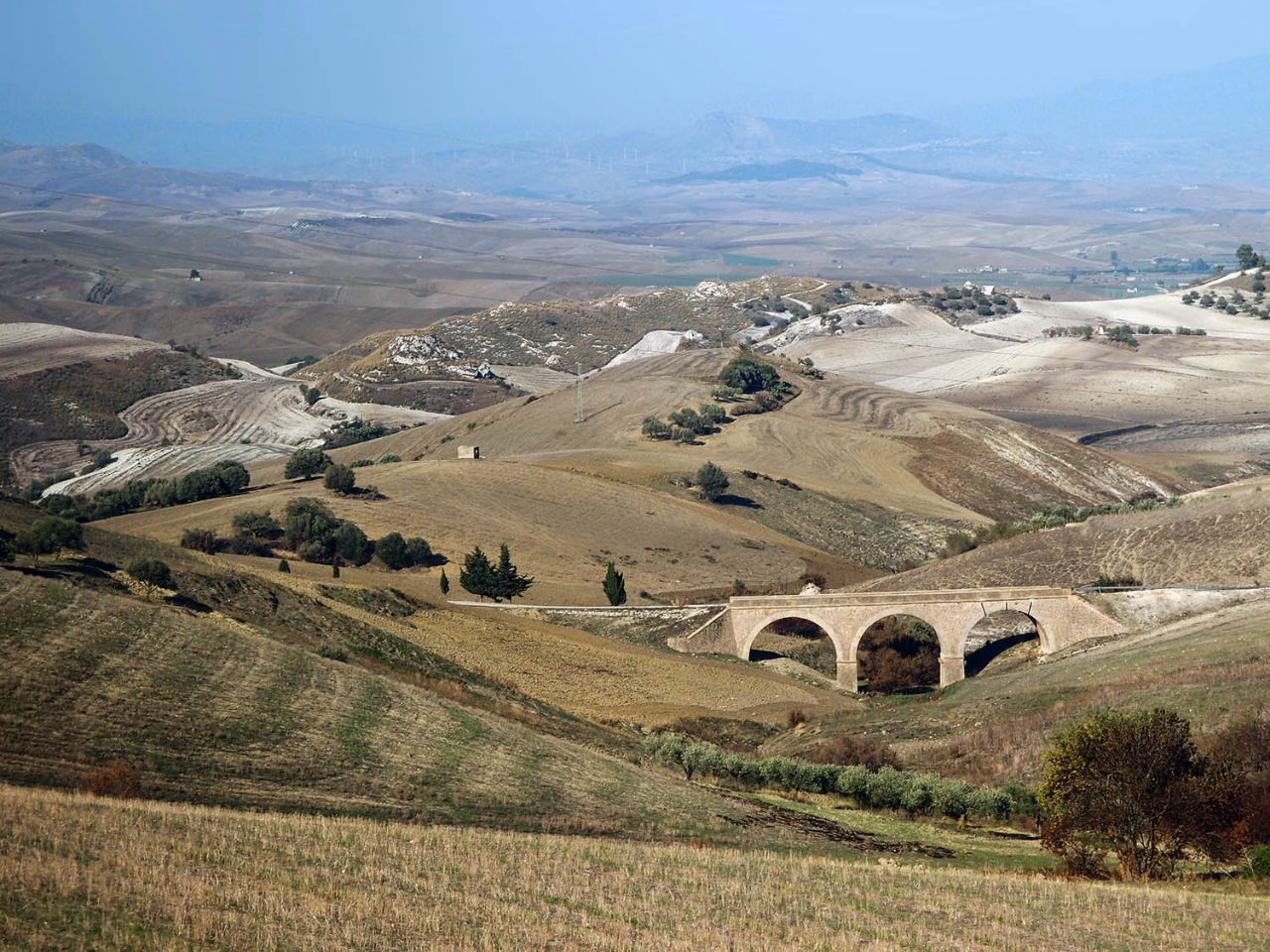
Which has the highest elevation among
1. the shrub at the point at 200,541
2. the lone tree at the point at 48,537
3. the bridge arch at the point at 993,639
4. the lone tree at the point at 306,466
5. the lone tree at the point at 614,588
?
the lone tree at the point at 48,537

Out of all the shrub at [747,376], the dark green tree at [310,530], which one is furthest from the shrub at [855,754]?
the shrub at [747,376]

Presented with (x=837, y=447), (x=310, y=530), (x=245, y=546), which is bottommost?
(x=837, y=447)

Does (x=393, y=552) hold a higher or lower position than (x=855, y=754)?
lower

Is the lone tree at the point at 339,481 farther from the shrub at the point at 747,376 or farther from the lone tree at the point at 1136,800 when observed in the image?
the lone tree at the point at 1136,800

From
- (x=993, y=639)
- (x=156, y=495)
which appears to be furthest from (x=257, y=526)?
(x=993, y=639)

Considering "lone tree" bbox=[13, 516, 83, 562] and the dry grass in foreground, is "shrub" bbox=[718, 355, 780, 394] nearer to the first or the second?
"lone tree" bbox=[13, 516, 83, 562]

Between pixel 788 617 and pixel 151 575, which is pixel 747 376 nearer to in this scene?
pixel 788 617

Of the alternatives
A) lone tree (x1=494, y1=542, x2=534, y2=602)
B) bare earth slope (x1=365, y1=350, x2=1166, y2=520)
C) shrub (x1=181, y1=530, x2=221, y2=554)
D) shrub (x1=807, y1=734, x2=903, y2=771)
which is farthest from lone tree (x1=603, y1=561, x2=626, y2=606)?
bare earth slope (x1=365, y1=350, x2=1166, y2=520)
